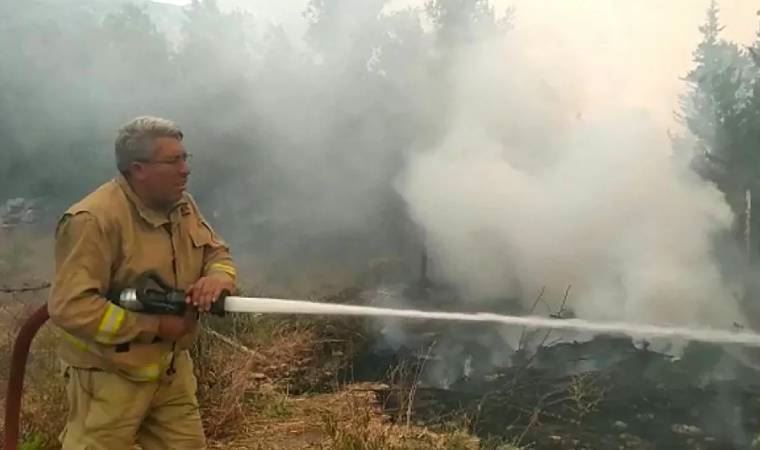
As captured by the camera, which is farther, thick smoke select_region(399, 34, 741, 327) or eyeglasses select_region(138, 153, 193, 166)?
thick smoke select_region(399, 34, 741, 327)

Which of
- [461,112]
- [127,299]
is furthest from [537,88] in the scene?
[127,299]

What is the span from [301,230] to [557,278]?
7.32m

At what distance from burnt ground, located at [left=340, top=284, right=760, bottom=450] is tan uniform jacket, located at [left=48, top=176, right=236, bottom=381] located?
2.14 m

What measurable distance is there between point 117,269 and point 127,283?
64 millimetres

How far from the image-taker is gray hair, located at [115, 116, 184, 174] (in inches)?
123

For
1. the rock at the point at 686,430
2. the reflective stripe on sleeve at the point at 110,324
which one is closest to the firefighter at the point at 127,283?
the reflective stripe on sleeve at the point at 110,324

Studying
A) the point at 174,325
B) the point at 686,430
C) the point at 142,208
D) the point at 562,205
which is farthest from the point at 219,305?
the point at 562,205

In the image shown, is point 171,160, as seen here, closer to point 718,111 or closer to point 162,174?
point 162,174

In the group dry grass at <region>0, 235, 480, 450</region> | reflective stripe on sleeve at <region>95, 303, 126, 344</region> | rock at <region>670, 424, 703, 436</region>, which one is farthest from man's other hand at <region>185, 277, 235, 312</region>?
rock at <region>670, 424, 703, 436</region>

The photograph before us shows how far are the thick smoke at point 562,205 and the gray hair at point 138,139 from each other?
9.57 m

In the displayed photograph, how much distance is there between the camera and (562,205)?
13.2 metres

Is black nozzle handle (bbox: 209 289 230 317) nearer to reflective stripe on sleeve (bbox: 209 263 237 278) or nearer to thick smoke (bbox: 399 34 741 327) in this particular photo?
reflective stripe on sleeve (bbox: 209 263 237 278)

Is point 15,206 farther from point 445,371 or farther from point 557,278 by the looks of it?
point 445,371

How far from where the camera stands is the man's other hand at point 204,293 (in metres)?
3.05
